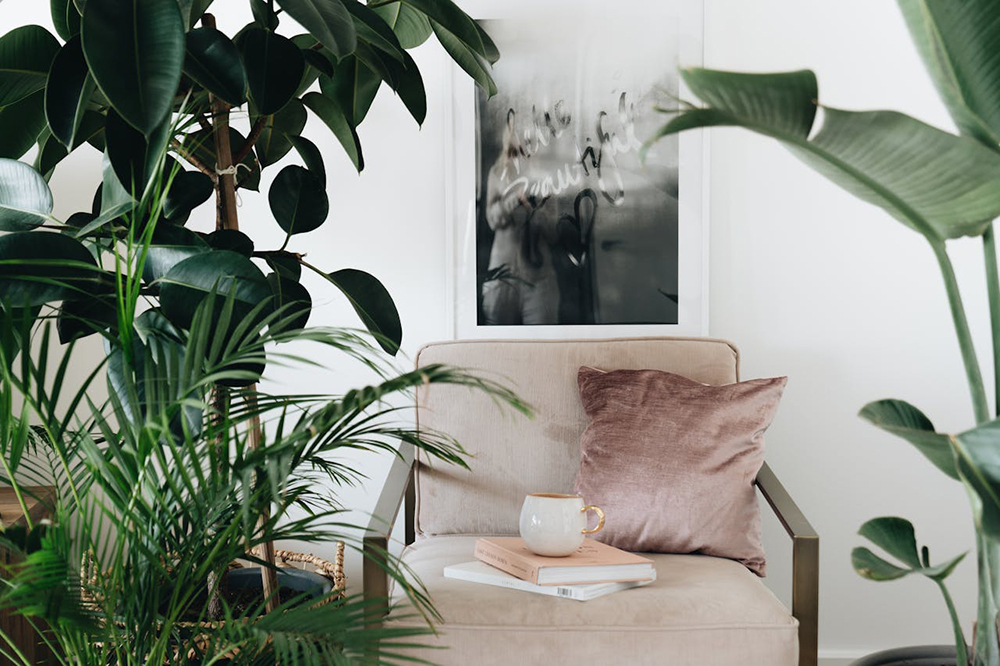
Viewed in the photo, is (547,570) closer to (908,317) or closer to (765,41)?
(908,317)

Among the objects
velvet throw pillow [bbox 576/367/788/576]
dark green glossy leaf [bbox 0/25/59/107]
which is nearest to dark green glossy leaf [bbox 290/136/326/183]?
dark green glossy leaf [bbox 0/25/59/107]

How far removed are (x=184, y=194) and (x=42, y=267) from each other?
305 mm

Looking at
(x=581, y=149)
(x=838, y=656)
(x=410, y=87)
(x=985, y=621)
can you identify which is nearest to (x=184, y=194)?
(x=410, y=87)

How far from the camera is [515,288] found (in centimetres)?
237

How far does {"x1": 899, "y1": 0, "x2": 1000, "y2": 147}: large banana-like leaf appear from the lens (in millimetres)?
985

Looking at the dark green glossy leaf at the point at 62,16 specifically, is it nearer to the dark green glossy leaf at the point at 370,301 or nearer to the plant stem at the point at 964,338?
the dark green glossy leaf at the point at 370,301

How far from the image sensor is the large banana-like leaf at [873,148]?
2.69ft

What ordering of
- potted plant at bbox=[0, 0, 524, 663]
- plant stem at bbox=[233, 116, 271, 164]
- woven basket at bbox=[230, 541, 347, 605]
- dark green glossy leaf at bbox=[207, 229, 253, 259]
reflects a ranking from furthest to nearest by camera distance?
woven basket at bbox=[230, 541, 347, 605] → plant stem at bbox=[233, 116, 271, 164] → dark green glossy leaf at bbox=[207, 229, 253, 259] → potted plant at bbox=[0, 0, 524, 663]

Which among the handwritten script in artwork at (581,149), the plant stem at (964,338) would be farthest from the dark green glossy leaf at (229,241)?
the plant stem at (964,338)

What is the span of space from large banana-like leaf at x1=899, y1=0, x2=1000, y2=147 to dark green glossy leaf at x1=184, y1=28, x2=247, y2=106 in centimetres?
97

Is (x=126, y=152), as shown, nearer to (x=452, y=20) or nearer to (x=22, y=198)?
(x=22, y=198)

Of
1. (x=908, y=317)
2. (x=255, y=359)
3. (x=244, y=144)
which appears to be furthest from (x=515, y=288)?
(x=255, y=359)

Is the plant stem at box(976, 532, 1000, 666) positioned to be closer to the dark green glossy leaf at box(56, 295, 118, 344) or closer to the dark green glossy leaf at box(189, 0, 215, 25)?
the dark green glossy leaf at box(56, 295, 118, 344)

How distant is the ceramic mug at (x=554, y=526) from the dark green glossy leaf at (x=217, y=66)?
88 centimetres
